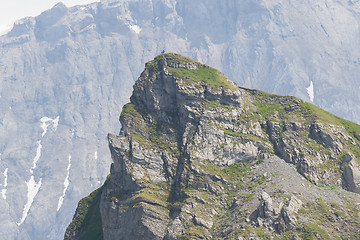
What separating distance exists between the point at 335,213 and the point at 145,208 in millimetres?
60869

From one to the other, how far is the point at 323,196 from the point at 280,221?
24847 millimetres

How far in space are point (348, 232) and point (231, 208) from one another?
38610 mm

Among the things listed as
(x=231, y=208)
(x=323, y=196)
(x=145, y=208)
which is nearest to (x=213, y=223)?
(x=231, y=208)

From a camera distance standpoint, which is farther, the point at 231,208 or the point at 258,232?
the point at 231,208

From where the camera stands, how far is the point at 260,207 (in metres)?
185

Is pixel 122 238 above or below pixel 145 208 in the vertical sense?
below

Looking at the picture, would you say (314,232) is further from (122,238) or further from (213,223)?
(122,238)

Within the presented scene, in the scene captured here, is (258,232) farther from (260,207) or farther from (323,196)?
(323,196)

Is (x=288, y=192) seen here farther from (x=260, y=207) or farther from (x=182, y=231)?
(x=182, y=231)

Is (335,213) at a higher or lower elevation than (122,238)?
higher

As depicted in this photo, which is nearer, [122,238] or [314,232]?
[314,232]

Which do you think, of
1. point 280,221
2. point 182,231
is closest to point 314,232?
point 280,221

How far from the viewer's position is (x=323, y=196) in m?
197

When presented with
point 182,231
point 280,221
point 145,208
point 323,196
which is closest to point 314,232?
point 280,221
